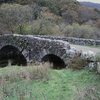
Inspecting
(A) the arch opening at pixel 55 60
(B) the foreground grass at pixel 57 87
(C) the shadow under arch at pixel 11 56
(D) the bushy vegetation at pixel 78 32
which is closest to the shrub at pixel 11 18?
(D) the bushy vegetation at pixel 78 32

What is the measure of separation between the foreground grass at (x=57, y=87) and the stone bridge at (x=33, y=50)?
197 inches

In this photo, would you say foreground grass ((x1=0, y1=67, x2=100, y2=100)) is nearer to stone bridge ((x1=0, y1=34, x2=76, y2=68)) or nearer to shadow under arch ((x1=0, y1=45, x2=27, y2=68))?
stone bridge ((x1=0, y1=34, x2=76, y2=68))

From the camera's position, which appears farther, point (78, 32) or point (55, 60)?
point (78, 32)

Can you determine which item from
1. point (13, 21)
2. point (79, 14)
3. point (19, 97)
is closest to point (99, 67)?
point (19, 97)

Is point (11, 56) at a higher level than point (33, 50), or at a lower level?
lower

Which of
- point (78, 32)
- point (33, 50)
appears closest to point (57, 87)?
point (33, 50)

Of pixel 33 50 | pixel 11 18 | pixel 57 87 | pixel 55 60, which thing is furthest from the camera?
pixel 11 18

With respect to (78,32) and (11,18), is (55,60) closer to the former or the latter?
(11,18)

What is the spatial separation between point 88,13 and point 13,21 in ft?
81.3

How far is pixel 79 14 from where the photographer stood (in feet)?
175

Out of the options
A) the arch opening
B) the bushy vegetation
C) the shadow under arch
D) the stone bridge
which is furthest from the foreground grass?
the bushy vegetation

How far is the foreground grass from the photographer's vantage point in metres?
8.47

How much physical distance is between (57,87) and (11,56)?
1563 cm

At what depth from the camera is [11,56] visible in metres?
26.5
